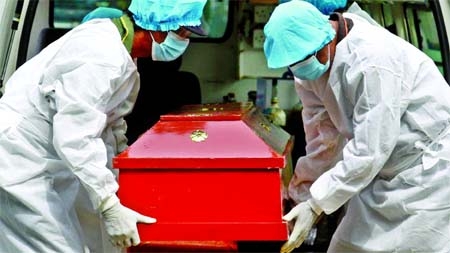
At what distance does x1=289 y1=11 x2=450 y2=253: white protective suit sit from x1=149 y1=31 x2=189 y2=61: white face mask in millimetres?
482

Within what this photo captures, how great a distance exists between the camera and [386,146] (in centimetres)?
232

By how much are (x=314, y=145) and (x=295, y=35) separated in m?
0.65

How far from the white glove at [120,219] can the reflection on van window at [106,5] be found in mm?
2278

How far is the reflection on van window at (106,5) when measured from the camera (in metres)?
4.41

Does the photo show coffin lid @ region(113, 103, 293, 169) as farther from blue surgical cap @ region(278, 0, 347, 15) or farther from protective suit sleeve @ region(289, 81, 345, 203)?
blue surgical cap @ region(278, 0, 347, 15)

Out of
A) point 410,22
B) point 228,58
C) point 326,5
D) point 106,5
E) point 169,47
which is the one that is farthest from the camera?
point 228,58

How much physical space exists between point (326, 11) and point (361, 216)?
75 cm

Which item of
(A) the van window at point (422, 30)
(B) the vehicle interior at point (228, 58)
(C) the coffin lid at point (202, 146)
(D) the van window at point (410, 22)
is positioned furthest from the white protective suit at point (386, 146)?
(A) the van window at point (422, 30)

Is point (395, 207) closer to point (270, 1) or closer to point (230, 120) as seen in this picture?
point (230, 120)

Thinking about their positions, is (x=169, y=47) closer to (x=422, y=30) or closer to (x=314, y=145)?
(x=314, y=145)

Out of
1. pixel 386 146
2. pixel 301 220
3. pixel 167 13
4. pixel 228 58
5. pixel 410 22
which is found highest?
pixel 167 13

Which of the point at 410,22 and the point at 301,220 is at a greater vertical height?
the point at 410,22

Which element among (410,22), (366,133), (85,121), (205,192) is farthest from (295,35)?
(410,22)

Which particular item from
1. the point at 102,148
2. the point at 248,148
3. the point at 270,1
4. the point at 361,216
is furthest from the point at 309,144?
the point at 270,1
